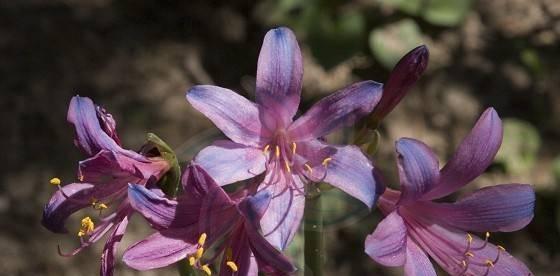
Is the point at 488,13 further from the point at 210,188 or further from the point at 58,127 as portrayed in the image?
the point at 210,188

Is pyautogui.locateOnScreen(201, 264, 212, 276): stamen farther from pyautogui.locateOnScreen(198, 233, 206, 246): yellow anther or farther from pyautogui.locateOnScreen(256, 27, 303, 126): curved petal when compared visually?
pyautogui.locateOnScreen(256, 27, 303, 126): curved petal

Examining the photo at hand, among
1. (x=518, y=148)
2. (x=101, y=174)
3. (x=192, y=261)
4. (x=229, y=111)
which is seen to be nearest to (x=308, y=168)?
(x=229, y=111)

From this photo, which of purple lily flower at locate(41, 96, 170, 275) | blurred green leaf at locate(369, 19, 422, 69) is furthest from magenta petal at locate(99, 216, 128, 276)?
blurred green leaf at locate(369, 19, 422, 69)

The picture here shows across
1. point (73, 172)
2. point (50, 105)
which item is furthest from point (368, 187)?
point (50, 105)

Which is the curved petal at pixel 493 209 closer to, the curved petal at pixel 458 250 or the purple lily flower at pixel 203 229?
the curved petal at pixel 458 250

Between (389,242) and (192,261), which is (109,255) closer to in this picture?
(192,261)

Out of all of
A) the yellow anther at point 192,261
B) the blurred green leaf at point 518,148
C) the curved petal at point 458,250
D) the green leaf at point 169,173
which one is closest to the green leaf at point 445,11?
the blurred green leaf at point 518,148
